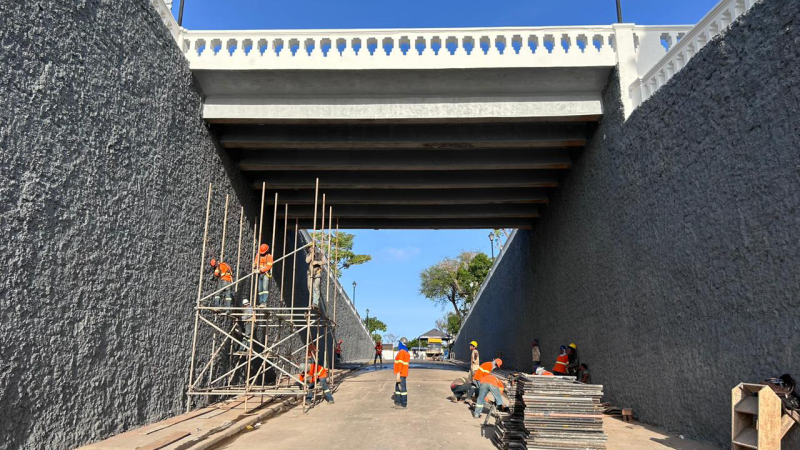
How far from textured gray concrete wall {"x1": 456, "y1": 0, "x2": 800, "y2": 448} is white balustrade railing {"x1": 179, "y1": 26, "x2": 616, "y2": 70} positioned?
1.33m

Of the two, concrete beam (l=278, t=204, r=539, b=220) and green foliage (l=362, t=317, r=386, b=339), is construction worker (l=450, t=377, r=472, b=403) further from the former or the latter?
green foliage (l=362, t=317, r=386, b=339)

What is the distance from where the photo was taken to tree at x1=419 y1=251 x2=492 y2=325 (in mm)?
46406

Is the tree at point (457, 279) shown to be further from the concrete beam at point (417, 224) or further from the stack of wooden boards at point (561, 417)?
the stack of wooden boards at point (561, 417)

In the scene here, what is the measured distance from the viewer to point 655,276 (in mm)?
8438

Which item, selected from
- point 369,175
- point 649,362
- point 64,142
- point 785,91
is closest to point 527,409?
point 649,362

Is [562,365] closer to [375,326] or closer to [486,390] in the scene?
[486,390]

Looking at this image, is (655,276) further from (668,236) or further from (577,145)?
(577,145)

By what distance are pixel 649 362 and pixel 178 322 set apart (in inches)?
324

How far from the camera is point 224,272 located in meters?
11.2

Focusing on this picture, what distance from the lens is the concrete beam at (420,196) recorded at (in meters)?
15.5

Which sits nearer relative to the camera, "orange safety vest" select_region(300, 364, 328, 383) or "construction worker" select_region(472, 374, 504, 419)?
"construction worker" select_region(472, 374, 504, 419)

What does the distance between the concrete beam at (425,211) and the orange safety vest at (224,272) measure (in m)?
5.60

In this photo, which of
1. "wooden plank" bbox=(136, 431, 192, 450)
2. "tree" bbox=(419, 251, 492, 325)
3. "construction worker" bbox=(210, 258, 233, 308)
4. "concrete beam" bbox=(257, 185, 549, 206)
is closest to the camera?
"wooden plank" bbox=(136, 431, 192, 450)

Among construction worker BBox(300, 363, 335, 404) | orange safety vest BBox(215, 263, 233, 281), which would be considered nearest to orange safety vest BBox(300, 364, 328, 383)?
construction worker BBox(300, 363, 335, 404)
